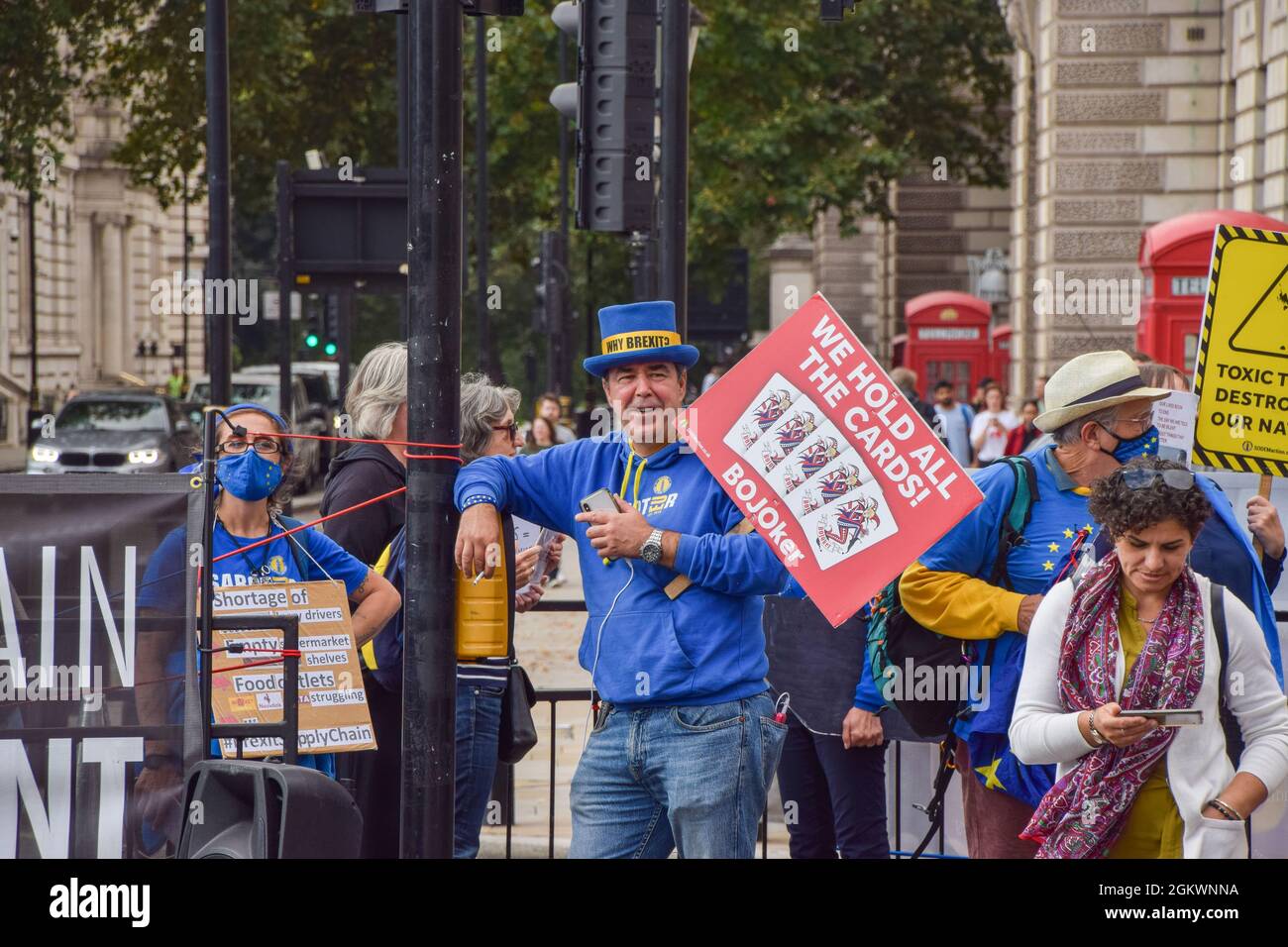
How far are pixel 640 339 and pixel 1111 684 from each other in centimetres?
139

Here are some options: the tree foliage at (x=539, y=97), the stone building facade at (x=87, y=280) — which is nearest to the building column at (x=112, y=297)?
the stone building facade at (x=87, y=280)

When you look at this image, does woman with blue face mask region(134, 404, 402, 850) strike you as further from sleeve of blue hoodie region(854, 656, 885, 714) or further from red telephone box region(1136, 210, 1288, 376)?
red telephone box region(1136, 210, 1288, 376)

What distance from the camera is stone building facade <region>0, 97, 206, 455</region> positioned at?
44000 millimetres

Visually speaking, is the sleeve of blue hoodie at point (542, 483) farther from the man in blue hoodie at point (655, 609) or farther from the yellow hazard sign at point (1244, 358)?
the yellow hazard sign at point (1244, 358)

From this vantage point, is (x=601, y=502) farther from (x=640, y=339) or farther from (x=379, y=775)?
(x=379, y=775)

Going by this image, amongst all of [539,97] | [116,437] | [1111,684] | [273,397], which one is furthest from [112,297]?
[1111,684]

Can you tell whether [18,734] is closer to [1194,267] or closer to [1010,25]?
[1194,267]

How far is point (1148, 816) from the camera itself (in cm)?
414

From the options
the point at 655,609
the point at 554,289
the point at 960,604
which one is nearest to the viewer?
the point at 655,609

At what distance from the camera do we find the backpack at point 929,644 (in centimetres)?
488
